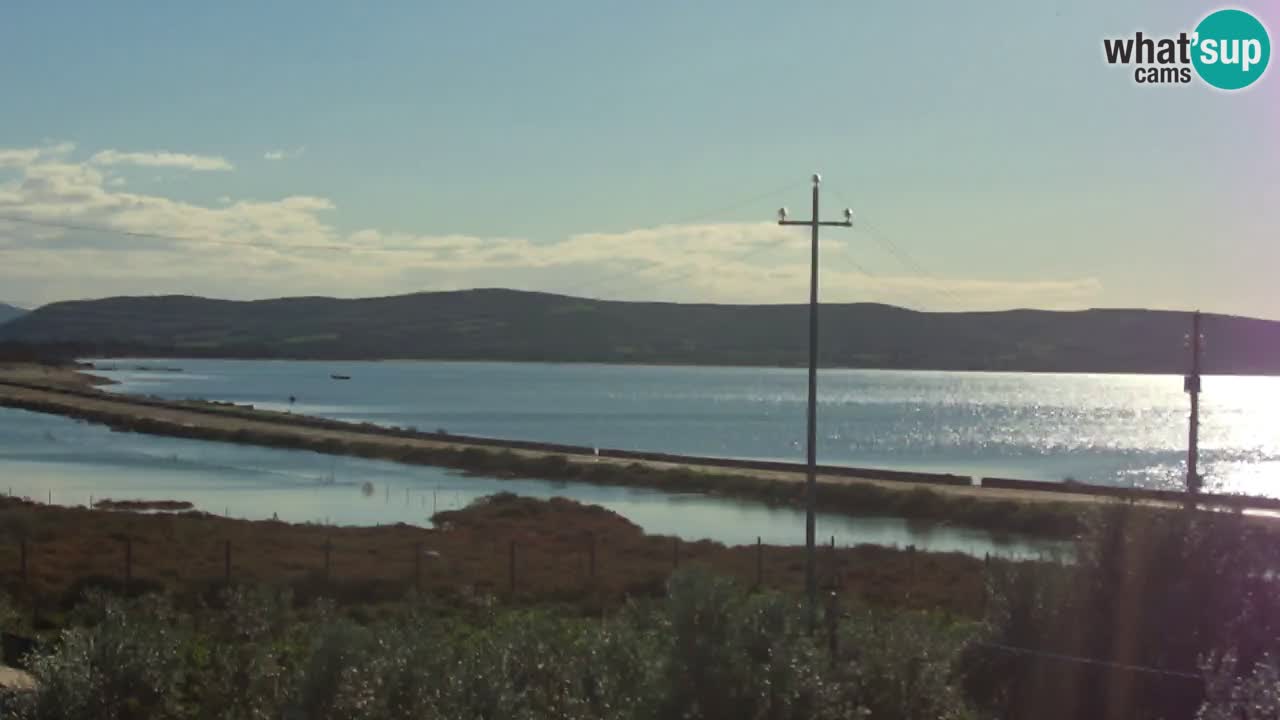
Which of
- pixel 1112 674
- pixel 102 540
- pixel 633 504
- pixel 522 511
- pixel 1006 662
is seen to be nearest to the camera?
pixel 1112 674

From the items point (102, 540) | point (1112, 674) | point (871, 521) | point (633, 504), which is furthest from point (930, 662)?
point (633, 504)

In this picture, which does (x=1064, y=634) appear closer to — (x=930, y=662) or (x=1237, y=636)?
(x=1237, y=636)

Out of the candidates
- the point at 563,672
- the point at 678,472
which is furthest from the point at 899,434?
the point at 563,672

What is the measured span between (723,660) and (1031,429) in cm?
15060

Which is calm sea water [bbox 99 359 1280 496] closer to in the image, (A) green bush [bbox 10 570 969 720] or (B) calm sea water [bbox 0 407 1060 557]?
(B) calm sea water [bbox 0 407 1060 557]

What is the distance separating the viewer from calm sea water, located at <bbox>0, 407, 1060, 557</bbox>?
2162 inches

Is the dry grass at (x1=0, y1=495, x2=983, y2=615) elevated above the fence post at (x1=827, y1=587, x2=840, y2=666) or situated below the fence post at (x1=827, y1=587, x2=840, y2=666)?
below

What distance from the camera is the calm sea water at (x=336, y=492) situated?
54.9 m

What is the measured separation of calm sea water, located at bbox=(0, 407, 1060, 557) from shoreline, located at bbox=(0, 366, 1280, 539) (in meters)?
2.37

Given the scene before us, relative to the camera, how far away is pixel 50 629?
25.6 metres

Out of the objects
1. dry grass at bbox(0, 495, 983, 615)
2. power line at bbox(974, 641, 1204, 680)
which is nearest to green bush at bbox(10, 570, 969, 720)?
power line at bbox(974, 641, 1204, 680)

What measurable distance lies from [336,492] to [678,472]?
20.4 metres

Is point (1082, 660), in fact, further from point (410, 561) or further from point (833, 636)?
point (410, 561)

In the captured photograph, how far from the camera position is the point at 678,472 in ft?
255
